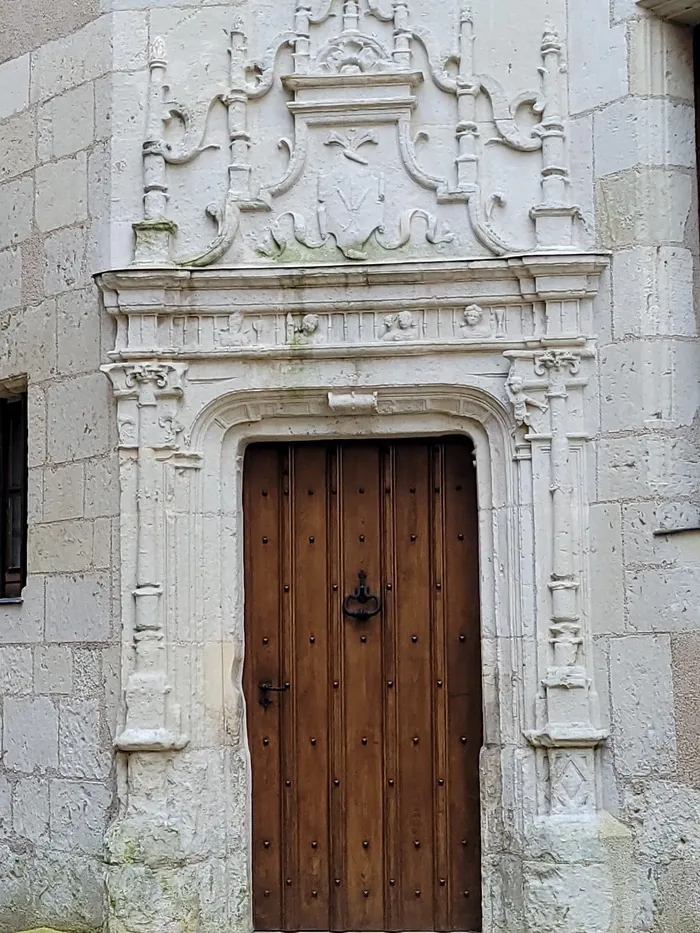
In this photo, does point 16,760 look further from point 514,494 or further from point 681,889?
point 681,889

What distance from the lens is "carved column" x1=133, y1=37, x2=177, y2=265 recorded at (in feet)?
19.3

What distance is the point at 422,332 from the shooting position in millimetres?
5777

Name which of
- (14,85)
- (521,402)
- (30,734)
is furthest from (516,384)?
(14,85)

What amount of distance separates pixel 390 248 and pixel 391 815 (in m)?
2.46

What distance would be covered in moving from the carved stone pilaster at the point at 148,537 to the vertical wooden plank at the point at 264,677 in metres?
0.43

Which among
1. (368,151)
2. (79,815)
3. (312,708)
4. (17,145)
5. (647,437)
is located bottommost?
(79,815)

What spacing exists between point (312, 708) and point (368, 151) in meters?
2.44

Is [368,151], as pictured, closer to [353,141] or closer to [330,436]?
[353,141]

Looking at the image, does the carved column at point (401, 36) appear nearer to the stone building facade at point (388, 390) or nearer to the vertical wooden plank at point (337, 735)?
the stone building facade at point (388, 390)

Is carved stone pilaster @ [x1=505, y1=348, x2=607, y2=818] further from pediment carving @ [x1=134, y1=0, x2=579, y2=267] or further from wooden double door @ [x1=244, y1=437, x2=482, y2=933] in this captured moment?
pediment carving @ [x1=134, y1=0, x2=579, y2=267]

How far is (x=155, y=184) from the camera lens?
5.91m

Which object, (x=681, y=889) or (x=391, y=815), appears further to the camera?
(x=391, y=815)

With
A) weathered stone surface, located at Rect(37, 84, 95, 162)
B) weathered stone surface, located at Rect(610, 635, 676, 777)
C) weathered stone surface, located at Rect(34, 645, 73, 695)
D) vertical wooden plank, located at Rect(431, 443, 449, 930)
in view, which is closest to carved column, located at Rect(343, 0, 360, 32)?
weathered stone surface, located at Rect(37, 84, 95, 162)

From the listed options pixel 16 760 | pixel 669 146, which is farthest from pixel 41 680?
pixel 669 146
